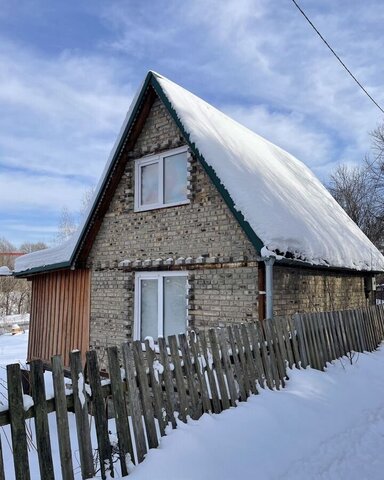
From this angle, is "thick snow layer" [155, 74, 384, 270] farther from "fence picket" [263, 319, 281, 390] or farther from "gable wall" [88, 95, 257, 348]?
"fence picket" [263, 319, 281, 390]

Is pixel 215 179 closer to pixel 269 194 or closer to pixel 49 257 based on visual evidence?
pixel 269 194

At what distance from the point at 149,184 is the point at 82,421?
6.41 m

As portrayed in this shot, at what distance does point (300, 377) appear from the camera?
5551 mm

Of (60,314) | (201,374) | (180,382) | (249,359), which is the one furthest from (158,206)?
(180,382)

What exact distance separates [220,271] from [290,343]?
79.1 inches

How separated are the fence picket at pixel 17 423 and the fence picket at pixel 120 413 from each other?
81cm

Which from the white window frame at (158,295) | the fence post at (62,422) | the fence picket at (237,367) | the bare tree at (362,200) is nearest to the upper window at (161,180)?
the white window frame at (158,295)

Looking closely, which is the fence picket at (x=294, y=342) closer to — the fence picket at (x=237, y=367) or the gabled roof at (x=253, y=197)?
the gabled roof at (x=253, y=197)

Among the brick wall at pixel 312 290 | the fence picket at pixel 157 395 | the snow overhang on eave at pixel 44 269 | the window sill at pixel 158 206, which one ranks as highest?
the window sill at pixel 158 206

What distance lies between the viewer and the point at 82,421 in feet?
10.5

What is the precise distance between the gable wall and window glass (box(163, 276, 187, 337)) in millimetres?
323

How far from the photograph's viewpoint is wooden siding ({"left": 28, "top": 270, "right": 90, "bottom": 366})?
31.7 feet

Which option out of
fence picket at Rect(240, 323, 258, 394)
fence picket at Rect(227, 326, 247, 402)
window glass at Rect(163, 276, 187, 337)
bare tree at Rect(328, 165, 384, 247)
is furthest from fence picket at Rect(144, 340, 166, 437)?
bare tree at Rect(328, 165, 384, 247)

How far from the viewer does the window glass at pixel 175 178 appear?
27.5 ft
